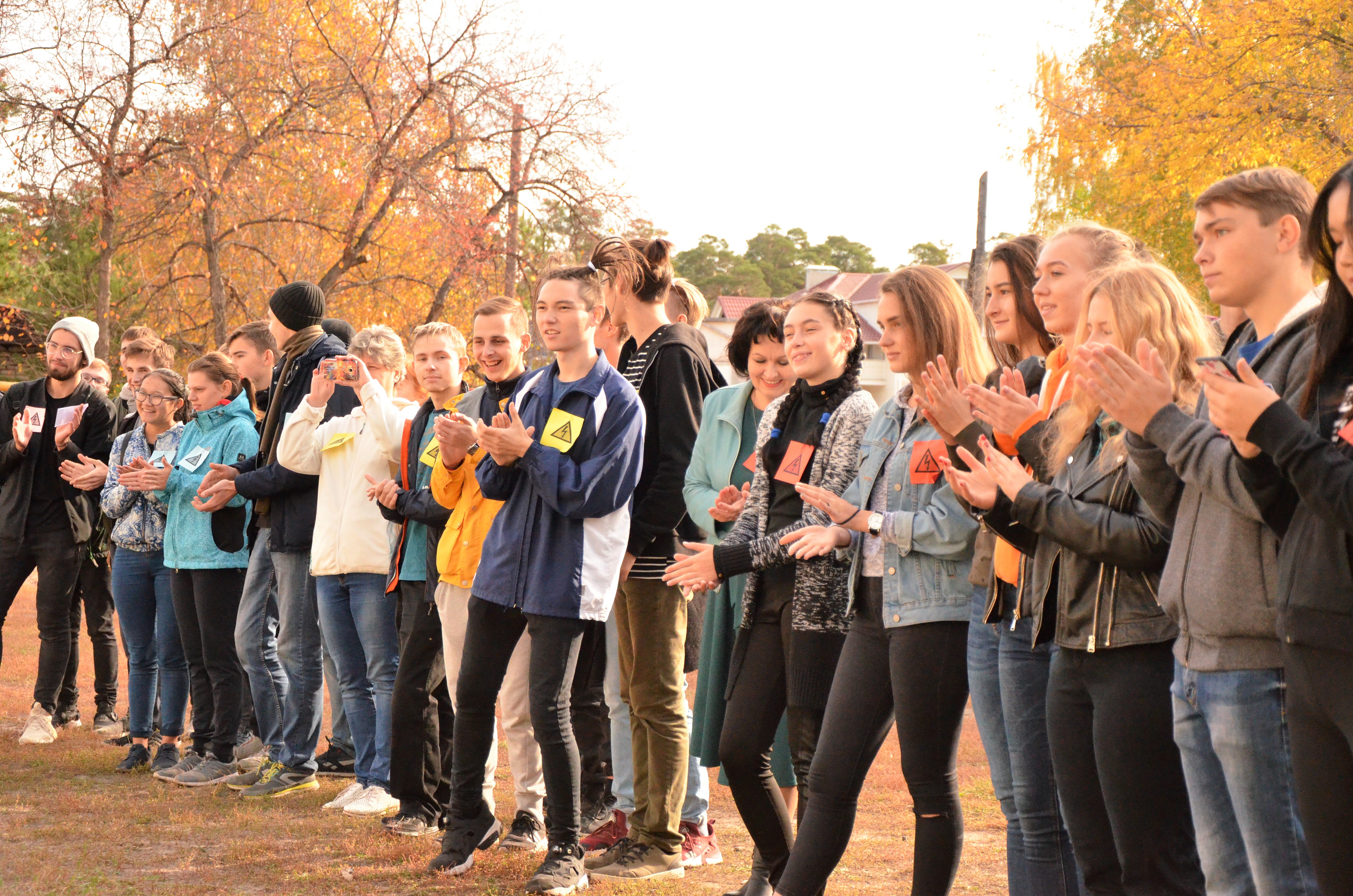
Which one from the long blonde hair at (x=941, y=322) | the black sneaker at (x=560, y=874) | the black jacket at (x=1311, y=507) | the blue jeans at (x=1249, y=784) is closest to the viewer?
the black jacket at (x=1311, y=507)

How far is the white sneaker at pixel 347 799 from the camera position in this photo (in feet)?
18.6

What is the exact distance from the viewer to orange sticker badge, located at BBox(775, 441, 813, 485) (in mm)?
4102

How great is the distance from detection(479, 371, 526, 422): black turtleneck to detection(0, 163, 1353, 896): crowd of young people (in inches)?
0.9

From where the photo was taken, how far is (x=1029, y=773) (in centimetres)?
320

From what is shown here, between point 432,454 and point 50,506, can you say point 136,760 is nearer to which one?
point 50,506

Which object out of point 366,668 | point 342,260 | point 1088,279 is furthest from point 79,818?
point 342,260

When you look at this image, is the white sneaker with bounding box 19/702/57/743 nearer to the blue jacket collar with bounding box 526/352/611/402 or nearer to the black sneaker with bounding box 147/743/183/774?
the black sneaker with bounding box 147/743/183/774

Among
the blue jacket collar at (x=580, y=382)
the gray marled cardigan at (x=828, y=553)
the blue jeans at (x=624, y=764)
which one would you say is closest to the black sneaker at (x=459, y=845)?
the blue jeans at (x=624, y=764)

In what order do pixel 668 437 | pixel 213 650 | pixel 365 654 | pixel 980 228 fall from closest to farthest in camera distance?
pixel 668 437, pixel 365 654, pixel 213 650, pixel 980 228

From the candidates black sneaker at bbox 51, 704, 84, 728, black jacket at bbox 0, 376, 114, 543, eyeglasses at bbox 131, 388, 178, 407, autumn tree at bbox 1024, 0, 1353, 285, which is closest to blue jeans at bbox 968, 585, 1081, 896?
eyeglasses at bbox 131, 388, 178, 407

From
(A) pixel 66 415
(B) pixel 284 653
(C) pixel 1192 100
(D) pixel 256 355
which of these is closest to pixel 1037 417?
(B) pixel 284 653

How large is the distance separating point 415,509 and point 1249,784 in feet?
11.8

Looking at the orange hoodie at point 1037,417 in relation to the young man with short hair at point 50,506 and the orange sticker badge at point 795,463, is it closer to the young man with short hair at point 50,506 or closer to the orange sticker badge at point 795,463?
the orange sticker badge at point 795,463

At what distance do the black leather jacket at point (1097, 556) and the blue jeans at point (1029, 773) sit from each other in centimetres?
18
